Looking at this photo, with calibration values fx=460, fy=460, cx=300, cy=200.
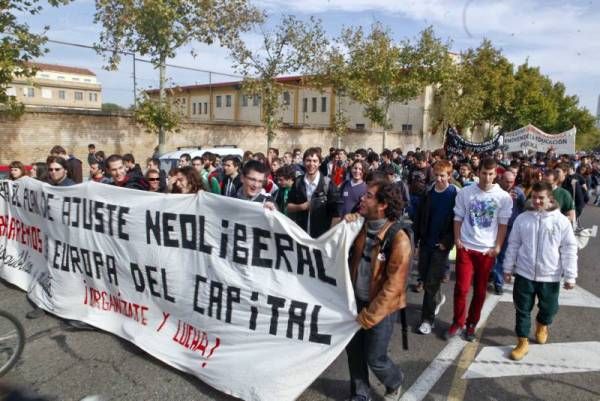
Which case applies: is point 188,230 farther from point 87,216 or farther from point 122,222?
point 87,216

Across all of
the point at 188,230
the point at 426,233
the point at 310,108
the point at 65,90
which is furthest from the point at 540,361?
the point at 65,90

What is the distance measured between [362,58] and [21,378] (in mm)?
22316

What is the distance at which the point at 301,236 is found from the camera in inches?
128

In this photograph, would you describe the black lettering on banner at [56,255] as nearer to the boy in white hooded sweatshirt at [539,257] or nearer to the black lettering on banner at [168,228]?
the black lettering on banner at [168,228]

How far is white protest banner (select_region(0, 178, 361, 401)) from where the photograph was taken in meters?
3.13

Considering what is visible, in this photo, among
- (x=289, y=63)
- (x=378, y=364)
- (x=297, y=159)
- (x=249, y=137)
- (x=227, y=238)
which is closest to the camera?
(x=378, y=364)

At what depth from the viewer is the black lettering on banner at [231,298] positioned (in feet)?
11.5

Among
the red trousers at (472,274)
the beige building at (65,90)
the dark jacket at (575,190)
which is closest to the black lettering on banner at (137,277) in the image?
the red trousers at (472,274)

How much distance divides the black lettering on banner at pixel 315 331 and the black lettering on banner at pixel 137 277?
5.69 feet

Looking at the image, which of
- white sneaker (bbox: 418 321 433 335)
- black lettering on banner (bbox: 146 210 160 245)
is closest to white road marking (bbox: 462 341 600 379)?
white sneaker (bbox: 418 321 433 335)

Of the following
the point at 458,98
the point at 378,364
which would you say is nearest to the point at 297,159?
the point at 378,364

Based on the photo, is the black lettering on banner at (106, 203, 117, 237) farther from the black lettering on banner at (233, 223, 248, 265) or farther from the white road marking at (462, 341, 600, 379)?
the white road marking at (462, 341, 600, 379)

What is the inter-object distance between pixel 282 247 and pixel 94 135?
14281 mm

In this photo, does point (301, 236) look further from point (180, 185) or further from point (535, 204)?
point (535, 204)
